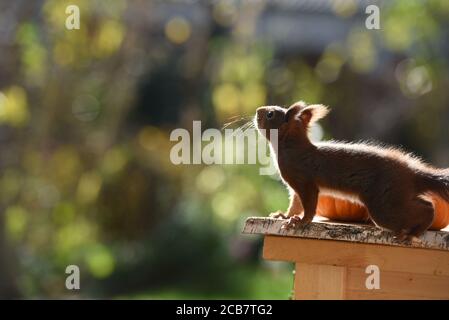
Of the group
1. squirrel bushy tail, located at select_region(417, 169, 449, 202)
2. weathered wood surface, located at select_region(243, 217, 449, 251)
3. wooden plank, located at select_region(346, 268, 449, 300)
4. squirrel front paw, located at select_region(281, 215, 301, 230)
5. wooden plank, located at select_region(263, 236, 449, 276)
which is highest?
squirrel bushy tail, located at select_region(417, 169, 449, 202)

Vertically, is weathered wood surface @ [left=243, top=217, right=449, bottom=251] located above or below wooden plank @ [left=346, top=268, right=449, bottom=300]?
above

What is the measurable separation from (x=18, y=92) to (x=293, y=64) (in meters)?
4.17

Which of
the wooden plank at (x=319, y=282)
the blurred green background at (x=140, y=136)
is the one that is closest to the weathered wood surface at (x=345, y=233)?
the wooden plank at (x=319, y=282)

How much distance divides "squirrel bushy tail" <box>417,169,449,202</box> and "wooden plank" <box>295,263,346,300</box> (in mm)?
423

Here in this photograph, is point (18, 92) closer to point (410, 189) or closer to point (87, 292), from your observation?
point (87, 292)

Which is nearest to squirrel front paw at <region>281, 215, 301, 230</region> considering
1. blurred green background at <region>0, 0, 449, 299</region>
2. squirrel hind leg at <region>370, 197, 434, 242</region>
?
squirrel hind leg at <region>370, 197, 434, 242</region>

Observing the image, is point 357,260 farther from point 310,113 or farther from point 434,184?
point 310,113

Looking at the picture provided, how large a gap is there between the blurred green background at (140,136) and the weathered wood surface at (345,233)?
5.83 meters

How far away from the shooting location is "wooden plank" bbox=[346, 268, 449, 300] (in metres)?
2.89

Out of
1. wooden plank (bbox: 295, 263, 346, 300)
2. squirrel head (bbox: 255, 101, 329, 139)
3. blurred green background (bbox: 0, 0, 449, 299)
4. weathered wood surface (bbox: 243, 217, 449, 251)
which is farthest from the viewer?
blurred green background (bbox: 0, 0, 449, 299)

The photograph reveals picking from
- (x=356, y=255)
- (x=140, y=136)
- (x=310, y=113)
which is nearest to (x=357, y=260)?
(x=356, y=255)

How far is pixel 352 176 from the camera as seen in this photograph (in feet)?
10.0

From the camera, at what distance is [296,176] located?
3.20 m

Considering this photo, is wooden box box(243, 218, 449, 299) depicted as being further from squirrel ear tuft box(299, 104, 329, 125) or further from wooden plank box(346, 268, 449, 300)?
squirrel ear tuft box(299, 104, 329, 125)
